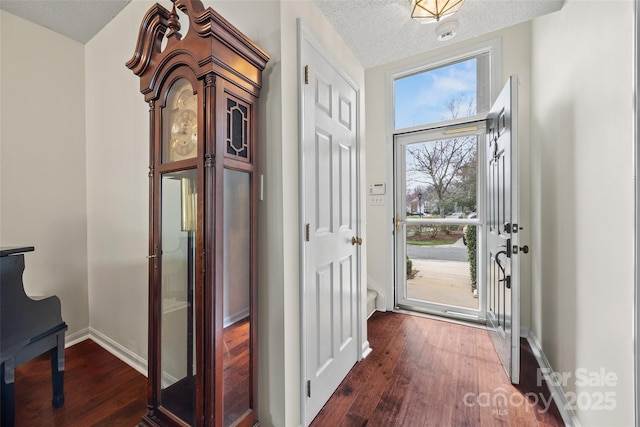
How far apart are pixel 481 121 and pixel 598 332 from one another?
2094mm

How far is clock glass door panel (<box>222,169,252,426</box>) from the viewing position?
113 cm

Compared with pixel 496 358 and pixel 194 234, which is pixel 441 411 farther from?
pixel 194 234

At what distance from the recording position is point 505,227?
1.78 m

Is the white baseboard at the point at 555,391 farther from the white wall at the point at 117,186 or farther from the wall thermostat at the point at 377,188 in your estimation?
the white wall at the point at 117,186

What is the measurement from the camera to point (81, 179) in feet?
7.73

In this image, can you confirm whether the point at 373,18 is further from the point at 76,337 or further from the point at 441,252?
the point at 76,337

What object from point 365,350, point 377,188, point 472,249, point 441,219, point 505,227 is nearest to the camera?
point 505,227

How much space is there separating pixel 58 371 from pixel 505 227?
118 inches

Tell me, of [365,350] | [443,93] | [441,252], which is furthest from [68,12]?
[441,252]

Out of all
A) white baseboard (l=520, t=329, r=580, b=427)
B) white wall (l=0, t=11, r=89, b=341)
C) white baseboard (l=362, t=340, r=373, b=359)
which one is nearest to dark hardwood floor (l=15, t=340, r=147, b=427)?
white wall (l=0, t=11, r=89, b=341)

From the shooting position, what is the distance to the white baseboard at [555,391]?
4.66 ft

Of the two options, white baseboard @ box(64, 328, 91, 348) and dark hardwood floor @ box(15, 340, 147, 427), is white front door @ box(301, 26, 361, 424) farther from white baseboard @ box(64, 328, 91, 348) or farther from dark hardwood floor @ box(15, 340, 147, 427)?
white baseboard @ box(64, 328, 91, 348)

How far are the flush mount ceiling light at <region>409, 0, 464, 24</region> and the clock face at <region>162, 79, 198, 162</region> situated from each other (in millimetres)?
1348

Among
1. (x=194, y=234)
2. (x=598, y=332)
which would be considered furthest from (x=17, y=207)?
(x=598, y=332)
